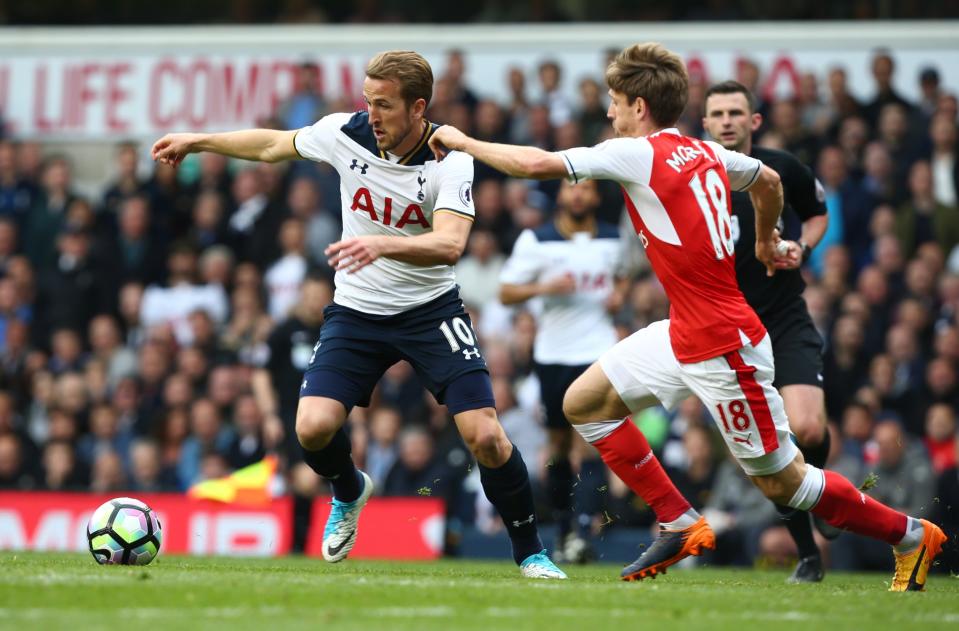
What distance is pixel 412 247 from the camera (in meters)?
7.00

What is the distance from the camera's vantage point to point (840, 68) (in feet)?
50.2

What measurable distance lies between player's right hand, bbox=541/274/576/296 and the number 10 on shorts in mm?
2967

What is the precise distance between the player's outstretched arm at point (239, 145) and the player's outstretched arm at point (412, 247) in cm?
93

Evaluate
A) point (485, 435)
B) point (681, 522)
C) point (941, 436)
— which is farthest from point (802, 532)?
point (941, 436)

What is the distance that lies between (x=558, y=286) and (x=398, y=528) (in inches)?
116

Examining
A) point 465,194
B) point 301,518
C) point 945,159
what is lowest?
point 301,518

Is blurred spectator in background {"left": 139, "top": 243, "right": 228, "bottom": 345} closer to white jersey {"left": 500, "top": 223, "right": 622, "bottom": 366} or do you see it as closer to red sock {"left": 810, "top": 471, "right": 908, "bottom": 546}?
white jersey {"left": 500, "top": 223, "right": 622, "bottom": 366}

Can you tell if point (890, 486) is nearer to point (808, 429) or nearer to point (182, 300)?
point (808, 429)

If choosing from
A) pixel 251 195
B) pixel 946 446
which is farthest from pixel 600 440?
pixel 251 195

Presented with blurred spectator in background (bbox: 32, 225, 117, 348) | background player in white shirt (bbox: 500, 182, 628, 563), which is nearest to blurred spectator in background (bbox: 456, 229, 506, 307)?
background player in white shirt (bbox: 500, 182, 628, 563)

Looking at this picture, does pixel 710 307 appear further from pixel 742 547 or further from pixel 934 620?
pixel 742 547

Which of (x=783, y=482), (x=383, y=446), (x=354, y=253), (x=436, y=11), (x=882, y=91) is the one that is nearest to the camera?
(x=354, y=253)

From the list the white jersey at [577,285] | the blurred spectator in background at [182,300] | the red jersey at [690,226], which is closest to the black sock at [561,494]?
the white jersey at [577,285]

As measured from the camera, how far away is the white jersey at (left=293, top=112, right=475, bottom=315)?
25.1 feet
